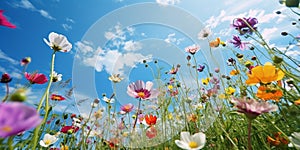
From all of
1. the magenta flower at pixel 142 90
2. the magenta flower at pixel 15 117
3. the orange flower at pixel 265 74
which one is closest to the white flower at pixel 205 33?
the magenta flower at pixel 142 90

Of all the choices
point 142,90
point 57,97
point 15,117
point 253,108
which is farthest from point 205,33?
point 15,117

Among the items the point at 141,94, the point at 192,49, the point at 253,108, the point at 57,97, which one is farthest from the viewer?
the point at 192,49

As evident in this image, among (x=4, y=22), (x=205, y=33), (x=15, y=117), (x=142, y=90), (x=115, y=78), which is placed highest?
(x=205, y=33)

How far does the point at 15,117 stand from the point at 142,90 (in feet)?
2.57

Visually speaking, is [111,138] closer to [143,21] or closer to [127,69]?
[127,69]

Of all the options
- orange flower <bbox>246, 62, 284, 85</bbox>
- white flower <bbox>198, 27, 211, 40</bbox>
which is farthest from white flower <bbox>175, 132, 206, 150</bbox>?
white flower <bbox>198, 27, 211, 40</bbox>

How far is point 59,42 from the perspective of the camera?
32.4 inches

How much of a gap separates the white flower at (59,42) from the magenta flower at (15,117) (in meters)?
0.63

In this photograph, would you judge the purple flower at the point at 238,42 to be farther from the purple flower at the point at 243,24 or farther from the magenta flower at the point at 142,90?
the magenta flower at the point at 142,90

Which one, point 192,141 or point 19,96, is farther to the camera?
point 192,141

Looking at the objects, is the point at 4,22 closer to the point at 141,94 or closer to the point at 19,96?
the point at 19,96

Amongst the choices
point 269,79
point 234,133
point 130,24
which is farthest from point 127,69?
point 269,79

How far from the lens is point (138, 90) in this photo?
3.30ft

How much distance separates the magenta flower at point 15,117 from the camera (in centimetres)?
21
